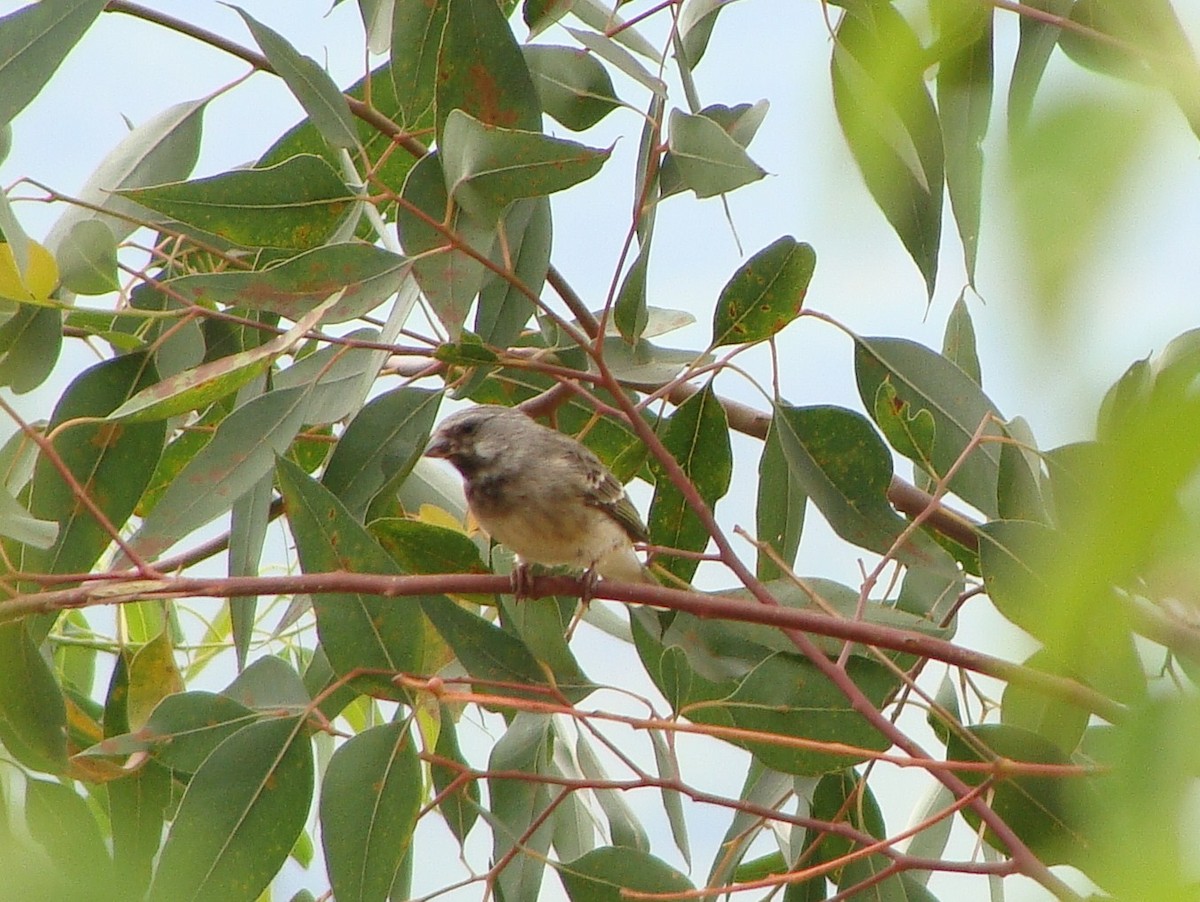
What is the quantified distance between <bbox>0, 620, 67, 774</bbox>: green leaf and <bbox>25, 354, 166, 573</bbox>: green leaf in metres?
0.18

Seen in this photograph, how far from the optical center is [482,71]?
2207mm

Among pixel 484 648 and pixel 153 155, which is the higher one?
pixel 153 155

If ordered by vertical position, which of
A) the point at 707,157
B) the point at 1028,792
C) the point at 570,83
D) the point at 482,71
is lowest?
the point at 1028,792

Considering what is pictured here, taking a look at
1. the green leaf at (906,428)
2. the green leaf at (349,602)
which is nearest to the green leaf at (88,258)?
the green leaf at (349,602)

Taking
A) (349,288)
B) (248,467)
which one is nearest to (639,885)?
(248,467)

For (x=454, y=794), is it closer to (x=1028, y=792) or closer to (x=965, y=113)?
(x=1028, y=792)

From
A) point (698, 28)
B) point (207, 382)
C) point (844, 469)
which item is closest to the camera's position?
point (207, 382)

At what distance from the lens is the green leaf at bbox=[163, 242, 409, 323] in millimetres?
2096

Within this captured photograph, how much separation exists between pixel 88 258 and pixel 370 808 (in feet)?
3.40

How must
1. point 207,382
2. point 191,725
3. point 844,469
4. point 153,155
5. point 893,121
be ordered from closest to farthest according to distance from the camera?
1. point 893,121
2. point 207,382
3. point 191,725
4. point 844,469
5. point 153,155

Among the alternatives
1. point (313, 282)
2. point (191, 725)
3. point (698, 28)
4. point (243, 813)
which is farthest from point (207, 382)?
point (698, 28)

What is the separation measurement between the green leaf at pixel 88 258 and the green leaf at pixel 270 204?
A: 0.20 meters

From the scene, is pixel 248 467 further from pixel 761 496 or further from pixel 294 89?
pixel 761 496

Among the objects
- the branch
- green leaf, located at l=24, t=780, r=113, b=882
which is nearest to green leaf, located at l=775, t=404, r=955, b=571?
the branch
